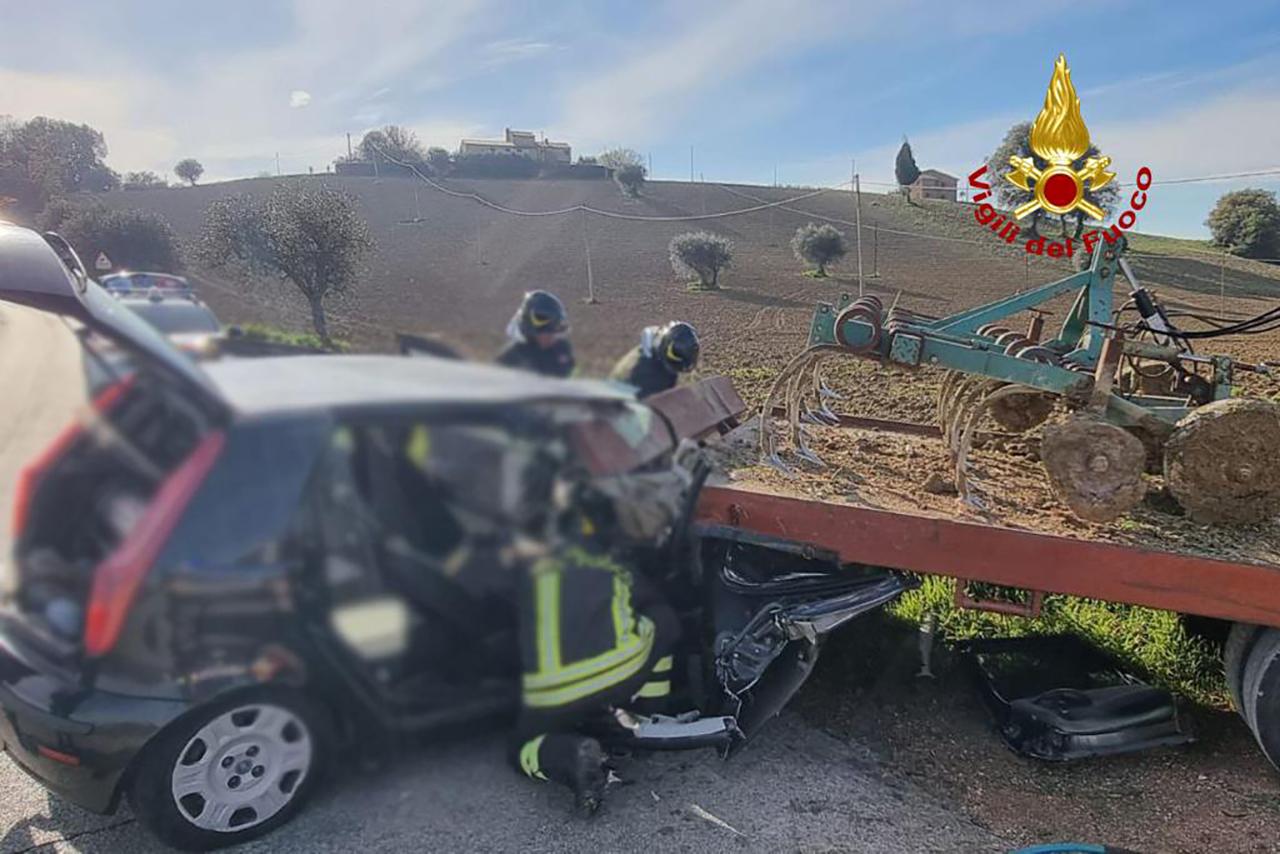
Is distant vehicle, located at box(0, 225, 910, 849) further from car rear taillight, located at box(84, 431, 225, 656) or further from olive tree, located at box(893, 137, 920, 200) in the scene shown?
olive tree, located at box(893, 137, 920, 200)

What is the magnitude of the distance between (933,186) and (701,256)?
18.0 feet

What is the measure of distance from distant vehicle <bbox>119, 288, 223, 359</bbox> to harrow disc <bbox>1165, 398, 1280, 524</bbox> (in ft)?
10.8

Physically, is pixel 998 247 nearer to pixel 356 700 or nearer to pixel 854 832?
pixel 854 832

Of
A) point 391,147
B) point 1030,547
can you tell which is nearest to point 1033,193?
point 1030,547

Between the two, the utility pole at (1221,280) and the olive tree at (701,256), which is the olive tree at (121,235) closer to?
the olive tree at (701,256)

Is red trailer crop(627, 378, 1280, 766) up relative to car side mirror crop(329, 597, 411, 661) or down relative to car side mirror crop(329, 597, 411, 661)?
down

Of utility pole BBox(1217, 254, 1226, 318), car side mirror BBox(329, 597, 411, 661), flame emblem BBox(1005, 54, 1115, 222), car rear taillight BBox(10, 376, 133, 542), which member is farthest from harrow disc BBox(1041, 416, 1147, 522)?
utility pole BBox(1217, 254, 1226, 318)

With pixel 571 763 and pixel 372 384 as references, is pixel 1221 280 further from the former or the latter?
pixel 372 384

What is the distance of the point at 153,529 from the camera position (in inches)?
43.6

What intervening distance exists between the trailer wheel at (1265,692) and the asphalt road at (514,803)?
1.14 m

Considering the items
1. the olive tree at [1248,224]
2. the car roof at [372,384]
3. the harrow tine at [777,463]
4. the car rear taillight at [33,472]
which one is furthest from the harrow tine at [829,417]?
the olive tree at [1248,224]

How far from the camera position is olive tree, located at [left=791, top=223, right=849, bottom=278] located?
4.11 m

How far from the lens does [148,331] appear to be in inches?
44.5

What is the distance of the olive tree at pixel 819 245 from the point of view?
13.5 ft
